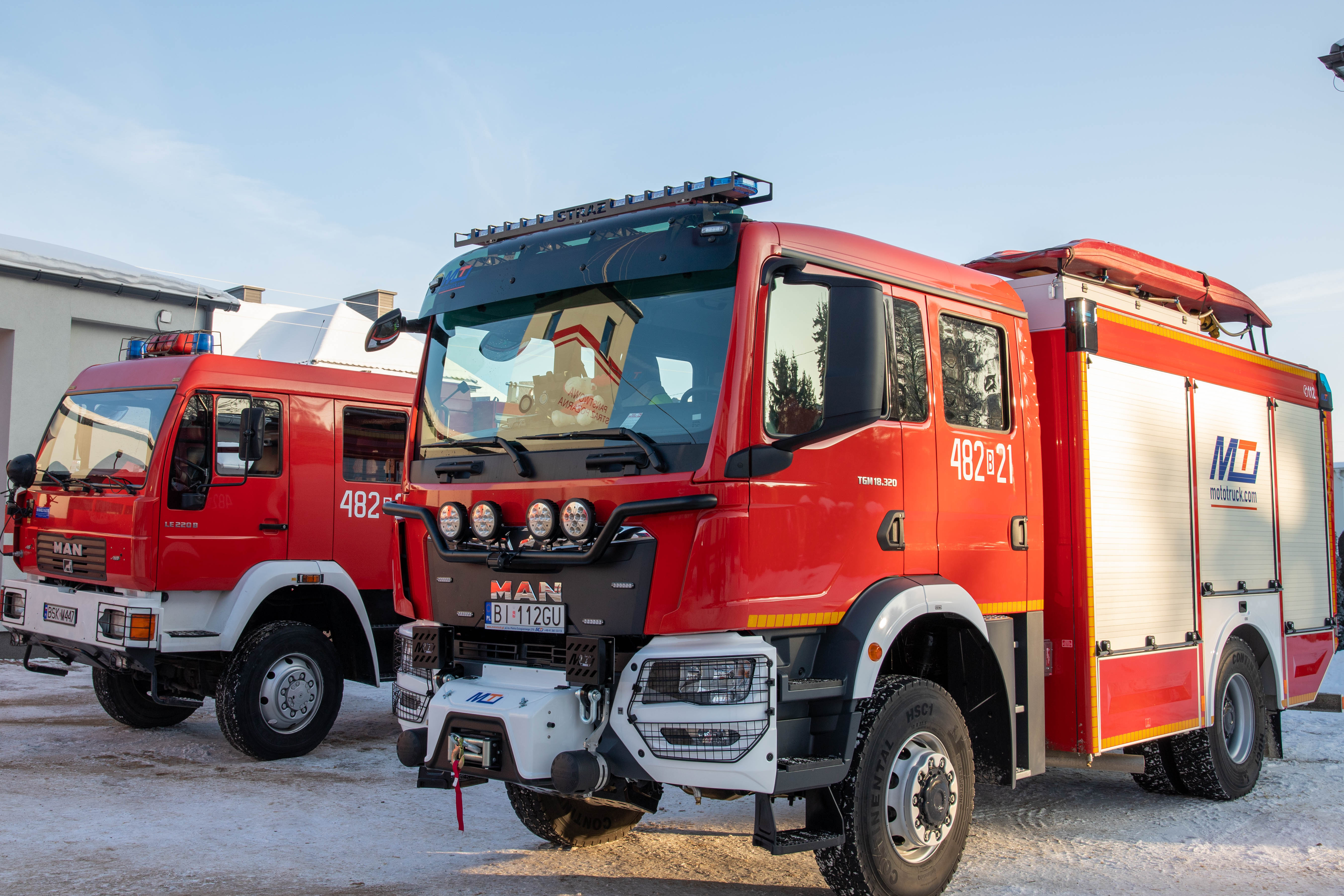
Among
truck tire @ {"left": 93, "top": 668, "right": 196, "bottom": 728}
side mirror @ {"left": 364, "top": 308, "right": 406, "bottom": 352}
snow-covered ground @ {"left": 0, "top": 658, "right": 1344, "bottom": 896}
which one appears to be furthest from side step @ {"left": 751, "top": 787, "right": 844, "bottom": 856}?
truck tire @ {"left": 93, "top": 668, "right": 196, "bottom": 728}

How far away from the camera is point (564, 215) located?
5.10 metres

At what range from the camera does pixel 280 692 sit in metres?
7.60

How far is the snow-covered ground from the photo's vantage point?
4.89 meters

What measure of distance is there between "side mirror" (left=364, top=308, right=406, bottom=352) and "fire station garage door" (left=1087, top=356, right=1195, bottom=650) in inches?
141

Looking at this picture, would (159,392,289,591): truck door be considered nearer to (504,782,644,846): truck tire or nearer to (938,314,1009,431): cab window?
(504,782,644,846): truck tire

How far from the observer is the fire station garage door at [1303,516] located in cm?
738

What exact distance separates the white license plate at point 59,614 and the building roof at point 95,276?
244 inches

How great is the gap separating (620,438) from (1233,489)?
15.1 ft

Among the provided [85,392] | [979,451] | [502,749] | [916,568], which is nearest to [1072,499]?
[979,451]

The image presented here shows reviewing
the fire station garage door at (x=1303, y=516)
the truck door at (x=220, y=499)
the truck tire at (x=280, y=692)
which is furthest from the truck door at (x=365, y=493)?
the fire station garage door at (x=1303, y=516)

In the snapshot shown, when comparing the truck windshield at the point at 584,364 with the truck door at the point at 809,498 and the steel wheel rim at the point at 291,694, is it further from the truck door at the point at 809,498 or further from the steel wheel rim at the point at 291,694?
the steel wheel rim at the point at 291,694

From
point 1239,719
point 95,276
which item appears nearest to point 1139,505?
point 1239,719

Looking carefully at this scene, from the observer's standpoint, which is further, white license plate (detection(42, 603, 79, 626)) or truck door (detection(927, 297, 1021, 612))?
white license plate (detection(42, 603, 79, 626))

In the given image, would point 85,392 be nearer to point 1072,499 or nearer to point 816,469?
point 816,469
